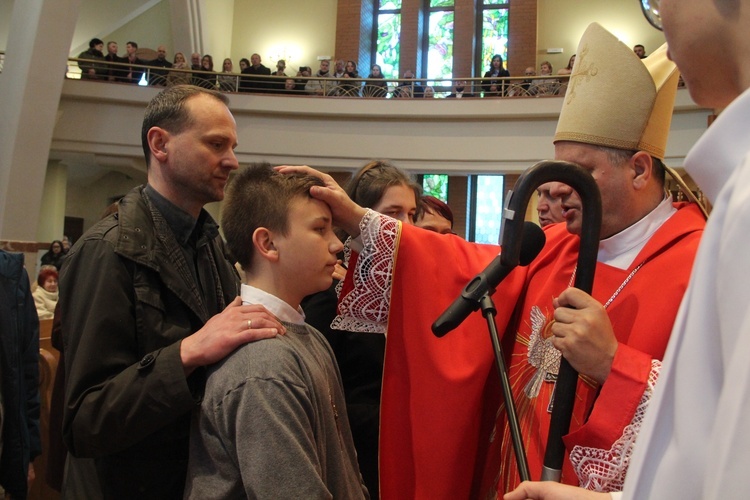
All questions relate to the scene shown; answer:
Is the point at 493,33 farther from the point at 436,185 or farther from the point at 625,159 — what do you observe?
the point at 625,159

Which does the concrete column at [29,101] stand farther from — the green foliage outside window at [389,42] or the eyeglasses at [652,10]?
the eyeglasses at [652,10]

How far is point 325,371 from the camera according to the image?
1.73 m

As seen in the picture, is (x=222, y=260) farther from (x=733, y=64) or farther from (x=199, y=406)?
(x=733, y=64)

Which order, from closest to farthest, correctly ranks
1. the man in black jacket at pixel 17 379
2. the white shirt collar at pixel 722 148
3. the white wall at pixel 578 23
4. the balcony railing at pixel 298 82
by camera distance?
the white shirt collar at pixel 722 148 → the man in black jacket at pixel 17 379 → the balcony railing at pixel 298 82 → the white wall at pixel 578 23

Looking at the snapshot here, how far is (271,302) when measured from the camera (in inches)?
67.8

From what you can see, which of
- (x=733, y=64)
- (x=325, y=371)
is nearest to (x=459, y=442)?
(x=325, y=371)

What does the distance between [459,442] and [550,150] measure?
1022 centimetres

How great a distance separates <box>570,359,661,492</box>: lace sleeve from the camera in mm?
1375

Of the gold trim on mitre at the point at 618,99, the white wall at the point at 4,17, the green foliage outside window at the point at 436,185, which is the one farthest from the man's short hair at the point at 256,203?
the white wall at the point at 4,17

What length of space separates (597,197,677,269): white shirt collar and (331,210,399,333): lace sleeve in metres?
0.61

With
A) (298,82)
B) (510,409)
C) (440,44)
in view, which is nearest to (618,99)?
(510,409)

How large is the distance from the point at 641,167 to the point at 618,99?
24 centimetres

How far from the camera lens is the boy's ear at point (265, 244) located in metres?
1.76

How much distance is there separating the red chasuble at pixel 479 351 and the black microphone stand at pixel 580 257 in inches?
14.0
